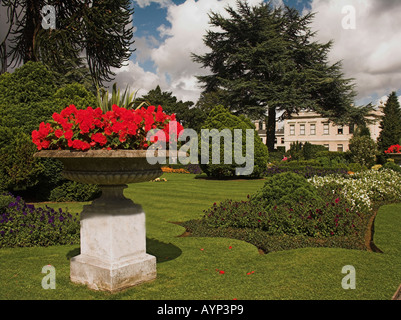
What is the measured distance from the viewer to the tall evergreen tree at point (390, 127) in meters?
41.2

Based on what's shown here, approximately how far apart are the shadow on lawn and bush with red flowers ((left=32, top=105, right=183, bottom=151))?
216 cm

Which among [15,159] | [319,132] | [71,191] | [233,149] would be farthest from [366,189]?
[319,132]

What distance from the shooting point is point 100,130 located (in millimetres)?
3504

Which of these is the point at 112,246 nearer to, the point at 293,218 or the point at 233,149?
the point at 293,218

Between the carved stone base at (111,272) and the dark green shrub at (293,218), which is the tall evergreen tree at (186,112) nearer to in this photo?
the dark green shrub at (293,218)

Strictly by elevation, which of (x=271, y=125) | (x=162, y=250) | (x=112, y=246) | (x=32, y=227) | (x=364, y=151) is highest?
(x=271, y=125)

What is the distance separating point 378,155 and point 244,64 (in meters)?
14.0

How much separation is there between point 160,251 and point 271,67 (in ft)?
76.5

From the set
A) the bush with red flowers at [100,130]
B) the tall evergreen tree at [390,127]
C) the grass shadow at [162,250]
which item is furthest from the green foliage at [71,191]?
the tall evergreen tree at [390,127]

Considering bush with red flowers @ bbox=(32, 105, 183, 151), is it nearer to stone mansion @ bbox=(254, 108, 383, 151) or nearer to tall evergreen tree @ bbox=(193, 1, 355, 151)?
tall evergreen tree @ bbox=(193, 1, 355, 151)

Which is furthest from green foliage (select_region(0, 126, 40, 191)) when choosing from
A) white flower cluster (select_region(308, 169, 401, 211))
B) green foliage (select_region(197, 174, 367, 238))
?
white flower cluster (select_region(308, 169, 401, 211))

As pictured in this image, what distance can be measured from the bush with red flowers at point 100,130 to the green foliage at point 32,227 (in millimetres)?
2871

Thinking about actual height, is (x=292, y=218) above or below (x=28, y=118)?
below

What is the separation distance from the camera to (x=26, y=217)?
6355 millimetres
